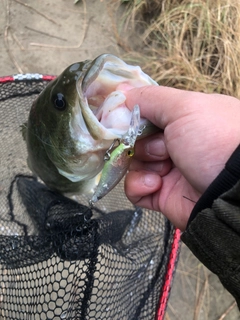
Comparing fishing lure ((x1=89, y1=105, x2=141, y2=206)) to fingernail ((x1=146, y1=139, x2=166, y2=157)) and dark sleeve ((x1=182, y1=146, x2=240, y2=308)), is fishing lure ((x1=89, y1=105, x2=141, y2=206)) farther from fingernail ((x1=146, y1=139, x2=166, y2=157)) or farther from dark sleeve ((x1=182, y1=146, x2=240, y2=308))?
dark sleeve ((x1=182, y1=146, x2=240, y2=308))

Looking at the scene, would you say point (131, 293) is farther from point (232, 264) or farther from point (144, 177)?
point (232, 264)

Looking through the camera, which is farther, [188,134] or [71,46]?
[71,46]

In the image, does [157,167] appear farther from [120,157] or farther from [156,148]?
[120,157]

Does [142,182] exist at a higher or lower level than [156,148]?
lower

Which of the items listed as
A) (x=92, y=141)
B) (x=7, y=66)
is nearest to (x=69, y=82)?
(x=92, y=141)

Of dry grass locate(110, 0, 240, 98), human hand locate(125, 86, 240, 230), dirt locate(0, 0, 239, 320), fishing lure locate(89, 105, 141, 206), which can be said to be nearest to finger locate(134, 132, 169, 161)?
human hand locate(125, 86, 240, 230)

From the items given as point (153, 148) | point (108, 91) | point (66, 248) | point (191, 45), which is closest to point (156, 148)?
point (153, 148)
